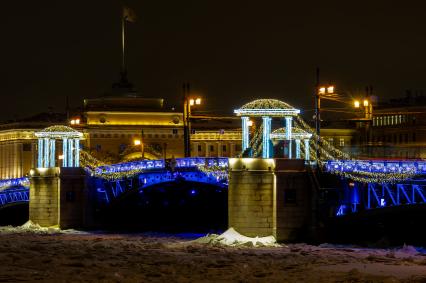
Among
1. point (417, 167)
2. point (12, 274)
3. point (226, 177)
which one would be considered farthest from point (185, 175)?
point (12, 274)

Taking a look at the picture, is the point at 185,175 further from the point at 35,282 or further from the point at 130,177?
the point at 35,282

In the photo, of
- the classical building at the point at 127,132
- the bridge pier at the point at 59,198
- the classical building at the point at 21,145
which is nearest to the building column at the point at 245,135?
the bridge pier at the point at 59,198

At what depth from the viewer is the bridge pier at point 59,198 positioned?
7562cm

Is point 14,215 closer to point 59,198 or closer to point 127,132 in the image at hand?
point 59,198

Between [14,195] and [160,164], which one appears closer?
[160,164]

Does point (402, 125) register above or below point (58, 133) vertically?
above

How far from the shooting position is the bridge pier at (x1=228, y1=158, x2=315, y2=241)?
2237 inches

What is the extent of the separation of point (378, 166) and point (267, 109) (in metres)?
6.60

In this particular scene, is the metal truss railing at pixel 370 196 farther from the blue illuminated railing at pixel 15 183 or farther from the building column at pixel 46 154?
the blue illuminated railing at pixel 15 183

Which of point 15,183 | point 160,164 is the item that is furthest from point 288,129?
point 15,183

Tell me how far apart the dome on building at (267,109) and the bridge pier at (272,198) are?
7.98 ft

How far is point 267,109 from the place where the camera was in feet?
191

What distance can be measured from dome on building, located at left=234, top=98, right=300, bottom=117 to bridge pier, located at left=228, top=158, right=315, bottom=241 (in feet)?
7.98

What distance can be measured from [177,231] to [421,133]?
5127cm
